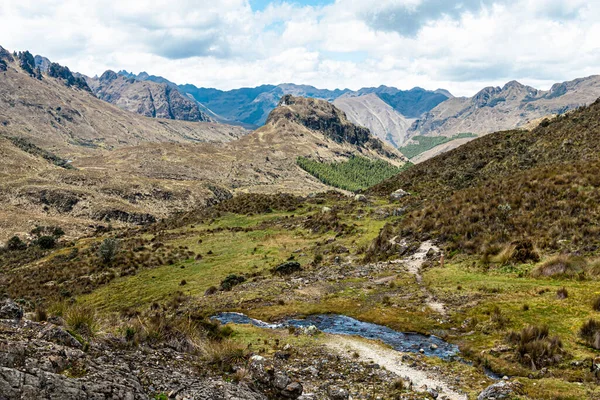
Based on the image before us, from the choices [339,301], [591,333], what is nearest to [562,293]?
[591,333]

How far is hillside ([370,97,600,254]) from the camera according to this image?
23.0 meters

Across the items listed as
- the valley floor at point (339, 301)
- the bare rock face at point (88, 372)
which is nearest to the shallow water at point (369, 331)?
the valley floor at point (339, 301)

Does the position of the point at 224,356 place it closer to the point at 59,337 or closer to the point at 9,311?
the point at 59,337

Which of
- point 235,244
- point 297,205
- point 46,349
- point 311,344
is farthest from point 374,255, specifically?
point 297,205

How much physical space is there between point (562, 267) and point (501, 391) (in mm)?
12773

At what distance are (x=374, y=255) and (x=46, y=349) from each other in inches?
1042

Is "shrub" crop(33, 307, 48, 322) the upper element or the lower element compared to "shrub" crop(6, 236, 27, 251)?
upper

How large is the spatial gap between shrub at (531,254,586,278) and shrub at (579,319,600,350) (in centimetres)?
607

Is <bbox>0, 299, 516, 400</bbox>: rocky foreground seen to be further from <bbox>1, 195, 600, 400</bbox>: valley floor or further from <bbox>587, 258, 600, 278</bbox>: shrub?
<bbox>587, 258, 600, 278</bbox>: shrub

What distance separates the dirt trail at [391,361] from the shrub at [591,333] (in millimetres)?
5744

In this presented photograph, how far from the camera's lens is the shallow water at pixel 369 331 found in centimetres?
1553

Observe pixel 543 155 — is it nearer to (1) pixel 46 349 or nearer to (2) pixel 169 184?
(1) pixel 46 349

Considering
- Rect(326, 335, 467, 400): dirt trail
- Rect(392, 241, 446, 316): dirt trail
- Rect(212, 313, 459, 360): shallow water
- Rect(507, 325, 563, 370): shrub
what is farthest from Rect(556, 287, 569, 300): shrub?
Rect(326, 335, 467, 400): dirt trail

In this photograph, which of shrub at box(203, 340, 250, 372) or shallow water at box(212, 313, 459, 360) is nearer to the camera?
shrub at box(203, 340, 250, 372)
